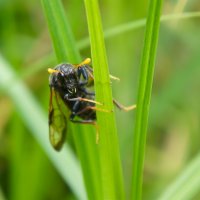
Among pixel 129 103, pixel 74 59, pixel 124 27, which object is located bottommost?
pixel 74 59

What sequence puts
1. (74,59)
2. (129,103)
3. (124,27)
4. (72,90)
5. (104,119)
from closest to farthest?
1. (104,119)
2. (74,59)
3. (124,27)
4. (72,90)
5. (129,103)

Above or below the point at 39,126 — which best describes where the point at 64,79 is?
below

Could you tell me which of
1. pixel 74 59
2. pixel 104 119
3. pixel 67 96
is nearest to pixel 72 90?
pixel 67 96

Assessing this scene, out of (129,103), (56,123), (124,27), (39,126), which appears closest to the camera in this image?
(124,27)

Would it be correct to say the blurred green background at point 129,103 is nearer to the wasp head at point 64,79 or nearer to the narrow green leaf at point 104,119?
the wasp head at point 64,79

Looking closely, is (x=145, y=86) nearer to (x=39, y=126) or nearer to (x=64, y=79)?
(x=64, y=79)

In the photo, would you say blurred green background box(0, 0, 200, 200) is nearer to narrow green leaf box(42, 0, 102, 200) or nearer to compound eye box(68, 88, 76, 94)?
compound eye box(68, 88, 76, 94)

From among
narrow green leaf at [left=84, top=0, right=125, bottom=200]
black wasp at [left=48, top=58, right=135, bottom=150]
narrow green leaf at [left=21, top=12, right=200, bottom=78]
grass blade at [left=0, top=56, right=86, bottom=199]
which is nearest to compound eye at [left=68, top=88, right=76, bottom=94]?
black wasp at [left=48, top=58, right=135, bottom=150]

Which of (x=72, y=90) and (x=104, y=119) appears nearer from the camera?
(x=104, y=119)

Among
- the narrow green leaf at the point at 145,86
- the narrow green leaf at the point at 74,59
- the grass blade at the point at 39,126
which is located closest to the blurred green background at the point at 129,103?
the grass blade at the point at 39,126
